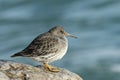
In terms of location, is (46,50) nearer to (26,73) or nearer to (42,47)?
(42,47)

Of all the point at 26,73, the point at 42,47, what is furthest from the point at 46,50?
the point at 26,73

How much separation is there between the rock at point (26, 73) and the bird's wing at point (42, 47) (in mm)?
414

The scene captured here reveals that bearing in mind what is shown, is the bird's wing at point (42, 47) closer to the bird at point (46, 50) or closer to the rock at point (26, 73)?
the bird at point (46, 50)

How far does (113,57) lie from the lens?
31.1 meters

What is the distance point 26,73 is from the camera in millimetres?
14609

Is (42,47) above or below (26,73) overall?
above

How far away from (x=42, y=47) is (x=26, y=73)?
51.8 inches

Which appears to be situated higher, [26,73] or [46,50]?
[46,50]

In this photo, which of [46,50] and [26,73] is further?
[46,50]

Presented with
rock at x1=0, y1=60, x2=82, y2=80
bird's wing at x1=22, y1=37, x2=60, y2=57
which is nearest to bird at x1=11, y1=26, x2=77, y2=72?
bird's wing at x1=22, y1=37, x2=60, y2=57

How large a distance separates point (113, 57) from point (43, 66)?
15.5m

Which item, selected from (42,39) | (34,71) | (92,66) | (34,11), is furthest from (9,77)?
(34,11)

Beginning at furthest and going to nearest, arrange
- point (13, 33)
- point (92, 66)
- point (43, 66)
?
point (13, 33)
point (92, 66)
point (43, 66)

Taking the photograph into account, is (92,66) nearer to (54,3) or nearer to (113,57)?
(113,57)
